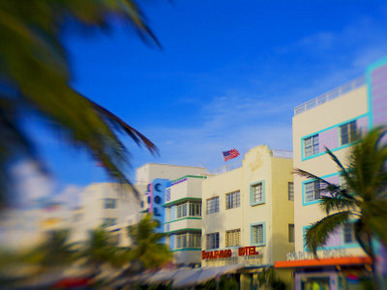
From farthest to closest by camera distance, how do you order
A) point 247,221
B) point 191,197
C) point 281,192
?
1. point 191,197
2. point 247,221
3. point 281,192

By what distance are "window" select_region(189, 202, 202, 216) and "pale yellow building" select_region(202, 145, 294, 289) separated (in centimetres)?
385

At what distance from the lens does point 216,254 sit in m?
37.7

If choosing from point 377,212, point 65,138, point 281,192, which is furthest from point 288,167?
point 65,138

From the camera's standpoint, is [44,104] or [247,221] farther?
[247,221]

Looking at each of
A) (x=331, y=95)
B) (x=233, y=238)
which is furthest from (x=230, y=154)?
(x=331, y=95)

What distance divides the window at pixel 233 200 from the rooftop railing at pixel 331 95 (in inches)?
352

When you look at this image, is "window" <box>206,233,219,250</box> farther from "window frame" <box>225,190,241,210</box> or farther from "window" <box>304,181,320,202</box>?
"window" <box>304,181,320,202</box>

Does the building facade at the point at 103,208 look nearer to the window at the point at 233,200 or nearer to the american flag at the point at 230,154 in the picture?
the window at the point at 233,200

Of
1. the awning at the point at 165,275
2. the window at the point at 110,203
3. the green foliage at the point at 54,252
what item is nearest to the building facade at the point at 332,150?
the awning at the point at 165,275

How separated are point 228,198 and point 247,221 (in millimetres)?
3553

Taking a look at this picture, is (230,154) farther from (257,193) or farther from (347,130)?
(347,130)

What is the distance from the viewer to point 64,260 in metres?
4.71

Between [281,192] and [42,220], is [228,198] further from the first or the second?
[42,220]

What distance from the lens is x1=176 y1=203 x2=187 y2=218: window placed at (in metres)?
44.2
